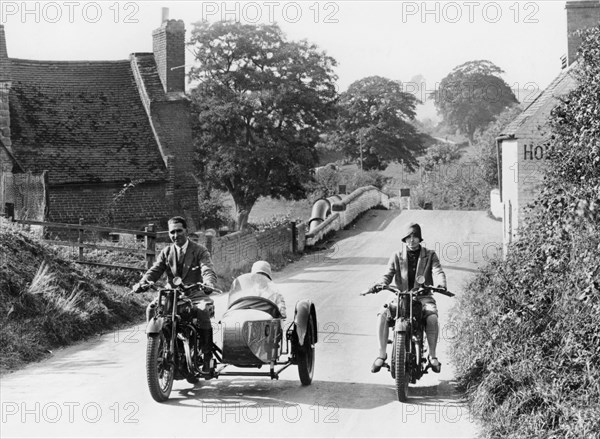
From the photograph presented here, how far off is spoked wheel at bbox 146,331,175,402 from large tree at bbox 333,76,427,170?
215ft

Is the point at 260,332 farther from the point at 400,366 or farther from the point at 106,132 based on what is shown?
the point at 106,132

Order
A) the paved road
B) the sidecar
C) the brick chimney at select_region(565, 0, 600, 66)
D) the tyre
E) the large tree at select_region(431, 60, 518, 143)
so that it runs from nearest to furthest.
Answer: the paved road, the tyre, the sidecar, the brick chimney at select_region(565, 0, 600, 66), the large tree at select_region(431, 60, 518, 143)

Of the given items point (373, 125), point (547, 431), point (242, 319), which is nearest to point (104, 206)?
point (242, 319)

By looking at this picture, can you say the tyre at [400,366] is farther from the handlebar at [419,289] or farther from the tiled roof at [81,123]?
the tiled roof at [81,123]

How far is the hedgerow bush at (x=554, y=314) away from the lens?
290 inches

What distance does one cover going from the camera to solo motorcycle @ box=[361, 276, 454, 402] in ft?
30.3

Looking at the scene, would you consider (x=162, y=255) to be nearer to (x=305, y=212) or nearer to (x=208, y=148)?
(x=208, y=148)

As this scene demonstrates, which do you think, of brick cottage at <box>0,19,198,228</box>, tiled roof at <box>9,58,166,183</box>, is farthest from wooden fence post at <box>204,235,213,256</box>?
tiled roof at <box>9,58,166,183</box>

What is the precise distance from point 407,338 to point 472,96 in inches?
3464

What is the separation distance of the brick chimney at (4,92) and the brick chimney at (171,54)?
21.4ft

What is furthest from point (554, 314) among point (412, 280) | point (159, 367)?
point (159, 367)

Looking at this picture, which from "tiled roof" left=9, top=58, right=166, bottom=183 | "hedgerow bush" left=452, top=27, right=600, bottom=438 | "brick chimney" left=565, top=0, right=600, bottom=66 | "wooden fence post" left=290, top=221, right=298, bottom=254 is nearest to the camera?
"hedgerow bush" left=452, top=27, right=600, bottom=438

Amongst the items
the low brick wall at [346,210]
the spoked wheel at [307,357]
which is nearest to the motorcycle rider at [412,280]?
the spoked wheel at [307,357]

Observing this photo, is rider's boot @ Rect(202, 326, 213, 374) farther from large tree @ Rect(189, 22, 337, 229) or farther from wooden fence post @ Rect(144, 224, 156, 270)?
large tree @ Rect(189, 22, 337, 229)
